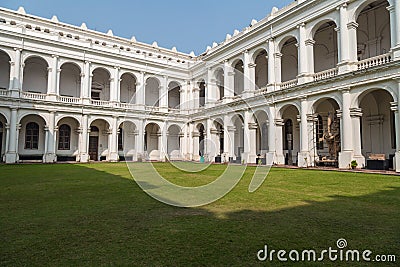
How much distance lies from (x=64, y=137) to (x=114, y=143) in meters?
5.45

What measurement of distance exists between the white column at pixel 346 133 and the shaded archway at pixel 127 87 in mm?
24358

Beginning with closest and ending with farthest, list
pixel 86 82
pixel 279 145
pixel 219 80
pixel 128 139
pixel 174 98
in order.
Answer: pixel 279 145 < pixel 86 82 < pixel 219 80 < pixel 128 139 < pixel 174 98

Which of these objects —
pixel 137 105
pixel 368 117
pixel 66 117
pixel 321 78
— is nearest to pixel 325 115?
pixel 368 117

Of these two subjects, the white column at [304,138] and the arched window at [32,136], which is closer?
the white column at [304,138]

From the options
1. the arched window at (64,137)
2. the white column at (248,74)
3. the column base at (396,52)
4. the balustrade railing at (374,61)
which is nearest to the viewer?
the column base at (396,52)

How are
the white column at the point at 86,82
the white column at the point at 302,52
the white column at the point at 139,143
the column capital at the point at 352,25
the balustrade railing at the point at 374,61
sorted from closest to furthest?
the balustrade railing at the point at 374,61 → the column capital at the point at 352,25 → the white column at the point at 302,52 → the white column at the point at 86,82 → the white column at the point at 139,143

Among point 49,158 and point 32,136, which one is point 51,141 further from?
point 32,136

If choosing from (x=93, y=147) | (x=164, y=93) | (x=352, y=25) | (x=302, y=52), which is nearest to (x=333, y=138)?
(x=302, y=52)

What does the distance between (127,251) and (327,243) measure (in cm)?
265

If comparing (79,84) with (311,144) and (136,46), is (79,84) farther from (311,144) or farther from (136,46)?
(311,144)

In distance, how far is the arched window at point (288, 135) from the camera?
2692 cm

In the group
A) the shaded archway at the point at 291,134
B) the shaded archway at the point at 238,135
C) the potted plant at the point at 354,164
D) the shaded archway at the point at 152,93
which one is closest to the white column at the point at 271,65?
the shaded archway at the point at 291,134

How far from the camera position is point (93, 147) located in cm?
3284

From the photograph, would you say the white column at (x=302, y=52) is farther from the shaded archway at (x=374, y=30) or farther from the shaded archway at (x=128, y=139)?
the shaded archway at (x=128, y=139)
